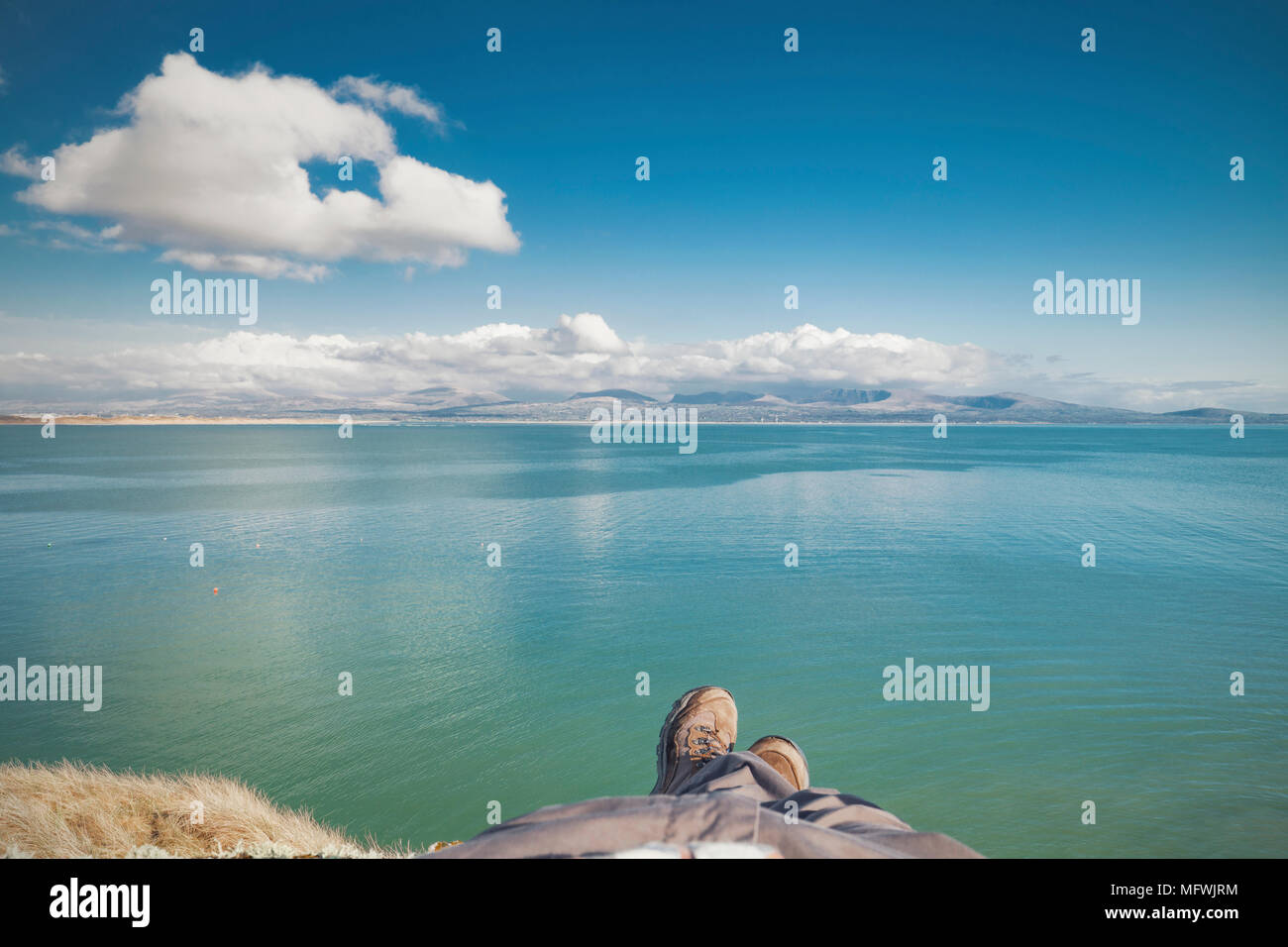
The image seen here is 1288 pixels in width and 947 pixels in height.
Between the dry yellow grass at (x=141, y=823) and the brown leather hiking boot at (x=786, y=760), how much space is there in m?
3.85

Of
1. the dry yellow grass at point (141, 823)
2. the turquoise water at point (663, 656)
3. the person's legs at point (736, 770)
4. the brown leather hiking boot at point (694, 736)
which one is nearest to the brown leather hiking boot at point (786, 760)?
the person's legs at point (736, 770)

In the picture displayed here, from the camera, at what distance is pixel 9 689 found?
13.1m

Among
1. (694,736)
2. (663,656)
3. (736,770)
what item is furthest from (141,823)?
(663,656)

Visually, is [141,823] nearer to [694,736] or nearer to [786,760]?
[694,736]

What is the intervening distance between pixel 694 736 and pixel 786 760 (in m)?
1.15

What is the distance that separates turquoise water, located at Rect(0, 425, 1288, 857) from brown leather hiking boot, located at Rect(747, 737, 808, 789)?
16.9 ft

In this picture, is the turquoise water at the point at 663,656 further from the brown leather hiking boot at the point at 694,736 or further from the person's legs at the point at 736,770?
the person's legs at the point at 736,770

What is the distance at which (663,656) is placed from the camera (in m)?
15.1

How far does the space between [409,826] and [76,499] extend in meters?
52.0

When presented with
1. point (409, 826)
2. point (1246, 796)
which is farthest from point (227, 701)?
point (1246, 796)

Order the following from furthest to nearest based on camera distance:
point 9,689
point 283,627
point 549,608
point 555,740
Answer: point 549,608, point 283,627, point 9,689, point 555,740

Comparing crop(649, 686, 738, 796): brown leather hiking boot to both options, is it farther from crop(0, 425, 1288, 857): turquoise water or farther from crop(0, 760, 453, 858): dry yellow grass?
crop(0, 425, 1288, 857): turquoise water

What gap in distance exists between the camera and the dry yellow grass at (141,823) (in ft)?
18.6
